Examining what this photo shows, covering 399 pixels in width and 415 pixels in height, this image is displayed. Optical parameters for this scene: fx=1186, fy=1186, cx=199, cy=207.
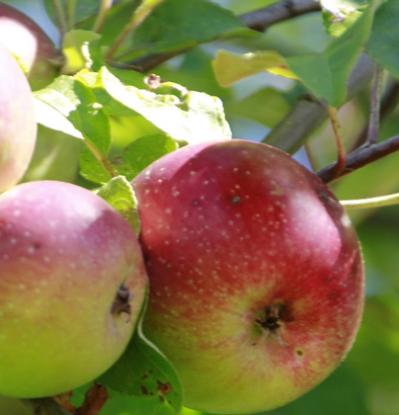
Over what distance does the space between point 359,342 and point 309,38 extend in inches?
24.5

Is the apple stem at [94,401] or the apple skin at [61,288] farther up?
the apple skin at [61,288]

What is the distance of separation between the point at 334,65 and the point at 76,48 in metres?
0.41

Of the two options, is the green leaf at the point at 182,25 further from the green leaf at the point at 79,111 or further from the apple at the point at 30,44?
the green leaf at the point at 79,111

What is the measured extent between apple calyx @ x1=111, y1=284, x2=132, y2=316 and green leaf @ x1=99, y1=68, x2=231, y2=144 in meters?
0.22

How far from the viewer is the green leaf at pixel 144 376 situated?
3.42 ft

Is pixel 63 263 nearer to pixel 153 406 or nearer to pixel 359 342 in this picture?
pixel 153 406

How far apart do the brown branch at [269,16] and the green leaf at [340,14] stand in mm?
450

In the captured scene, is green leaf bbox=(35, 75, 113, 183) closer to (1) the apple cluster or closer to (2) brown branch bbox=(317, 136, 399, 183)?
(1) the apple cluster

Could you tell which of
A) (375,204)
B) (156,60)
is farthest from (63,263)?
(156,60)

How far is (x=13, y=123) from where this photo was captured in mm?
1035

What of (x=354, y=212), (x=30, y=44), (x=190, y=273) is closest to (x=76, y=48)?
(x=30, y=44)

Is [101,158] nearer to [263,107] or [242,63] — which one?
[242,63]

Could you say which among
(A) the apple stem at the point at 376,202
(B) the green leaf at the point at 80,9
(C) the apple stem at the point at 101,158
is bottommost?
(B) the green leaf at the point at 80,9

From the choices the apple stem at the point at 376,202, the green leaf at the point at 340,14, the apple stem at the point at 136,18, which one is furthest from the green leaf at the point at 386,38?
the apple stem at the point at 136,18
